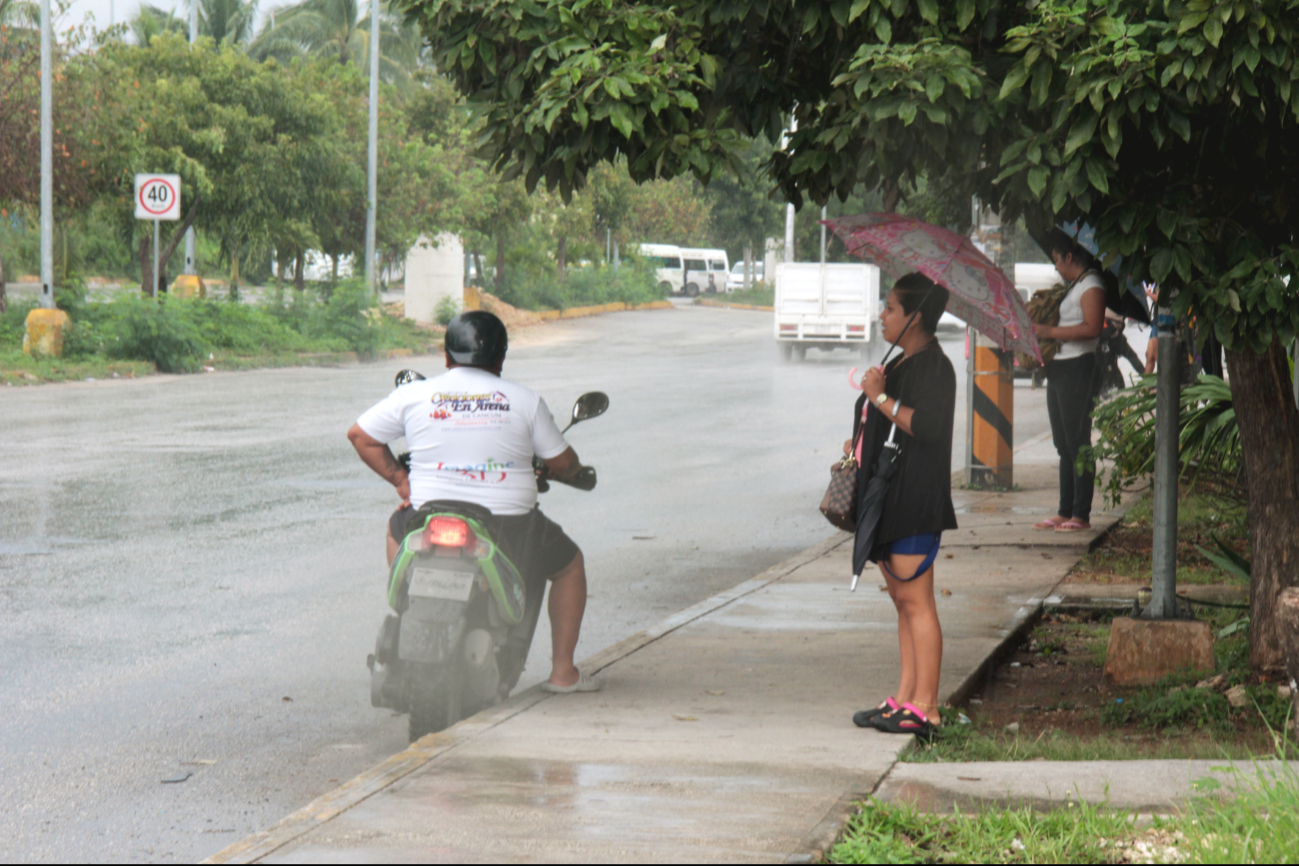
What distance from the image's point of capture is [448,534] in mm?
5145

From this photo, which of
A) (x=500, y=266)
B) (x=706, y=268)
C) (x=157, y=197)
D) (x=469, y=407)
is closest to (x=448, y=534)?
(x=469, y=407)

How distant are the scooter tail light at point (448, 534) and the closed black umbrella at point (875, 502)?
1.36 m

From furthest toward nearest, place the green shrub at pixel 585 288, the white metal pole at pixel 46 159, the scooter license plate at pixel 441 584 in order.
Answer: the green shrub at pixel 585 288, the white metal pole at pixel 46 159, the scooter license plate at pixel 441 584

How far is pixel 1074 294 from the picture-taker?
9172 mm

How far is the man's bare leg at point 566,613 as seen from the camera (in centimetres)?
578

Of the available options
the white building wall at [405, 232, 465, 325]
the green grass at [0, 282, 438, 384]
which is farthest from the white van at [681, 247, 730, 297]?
the green grass at [0, 282, 438, 384]

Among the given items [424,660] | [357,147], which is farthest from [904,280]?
[357,147]

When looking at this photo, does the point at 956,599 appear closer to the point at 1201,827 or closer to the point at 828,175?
the point at 828,175

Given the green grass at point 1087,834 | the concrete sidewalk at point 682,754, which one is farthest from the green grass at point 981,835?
the concrete sidewalk at point 682,754

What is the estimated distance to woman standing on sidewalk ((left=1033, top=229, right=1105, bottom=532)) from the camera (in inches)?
341

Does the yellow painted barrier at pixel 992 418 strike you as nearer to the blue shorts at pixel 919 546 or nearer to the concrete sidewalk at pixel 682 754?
the concrete sidewalk at pixel 682 754

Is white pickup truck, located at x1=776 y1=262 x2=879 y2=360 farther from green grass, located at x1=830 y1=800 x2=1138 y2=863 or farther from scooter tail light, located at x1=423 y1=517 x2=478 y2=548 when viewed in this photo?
green grass, located at x1=830 y1=800 x2=1138 y2=863

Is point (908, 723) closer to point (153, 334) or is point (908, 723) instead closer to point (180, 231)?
point (153, 334)

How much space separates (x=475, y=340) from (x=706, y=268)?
71.1 metres
